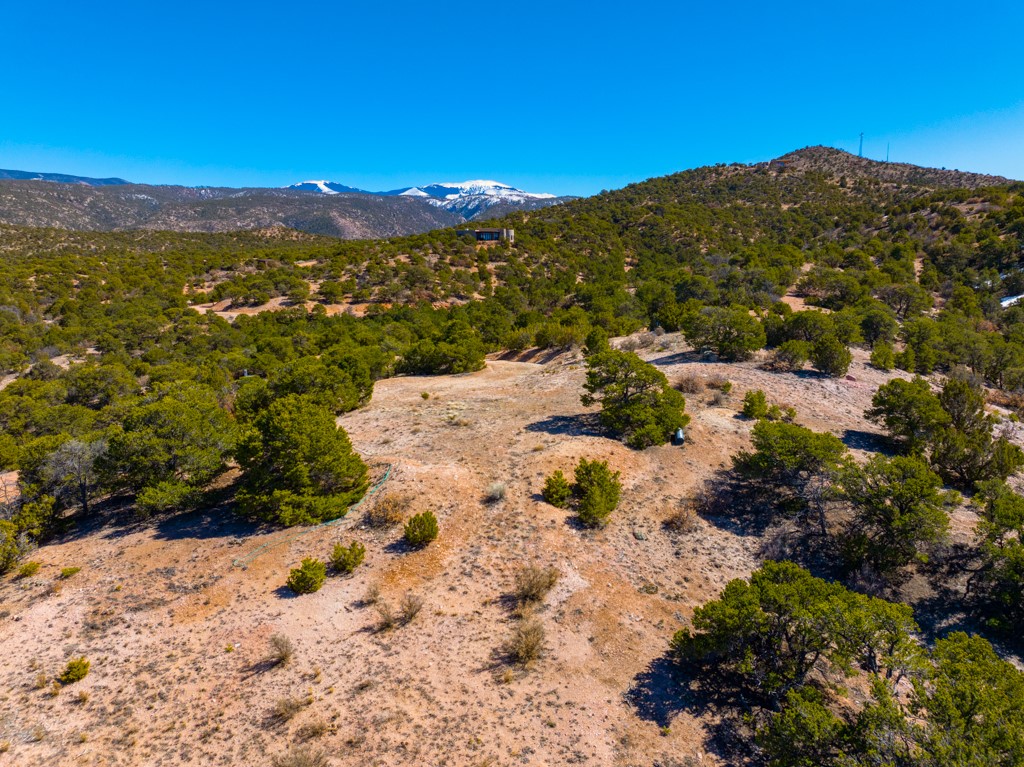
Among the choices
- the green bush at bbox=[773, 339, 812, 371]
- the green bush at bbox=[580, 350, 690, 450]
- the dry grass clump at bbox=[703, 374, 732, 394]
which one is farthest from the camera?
the green bush at bbox=[773, 339, 812, 371]

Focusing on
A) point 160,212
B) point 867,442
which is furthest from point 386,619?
point 160,212

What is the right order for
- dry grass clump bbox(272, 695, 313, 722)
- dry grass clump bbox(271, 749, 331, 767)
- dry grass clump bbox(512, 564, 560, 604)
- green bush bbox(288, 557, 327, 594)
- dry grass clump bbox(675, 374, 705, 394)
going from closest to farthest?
dry grass clump bbox(271, 749, 331, 767) → dry grass clump bbox(272, 695, 313, 722) → dry grass clump bbox(512, 564, 560, 604) → green bush bbox(288, 557, 327, 594) → dry grass clump bbox(675, 374, 705, 394)

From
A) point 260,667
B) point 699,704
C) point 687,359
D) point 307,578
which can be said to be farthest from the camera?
point 687,359

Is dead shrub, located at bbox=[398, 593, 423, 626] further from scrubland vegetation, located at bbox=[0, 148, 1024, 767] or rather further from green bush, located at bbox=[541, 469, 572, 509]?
green bush, located at bbox=[541, 469, 572, 509]

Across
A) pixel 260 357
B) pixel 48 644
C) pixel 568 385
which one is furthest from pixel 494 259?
pixel 48 644

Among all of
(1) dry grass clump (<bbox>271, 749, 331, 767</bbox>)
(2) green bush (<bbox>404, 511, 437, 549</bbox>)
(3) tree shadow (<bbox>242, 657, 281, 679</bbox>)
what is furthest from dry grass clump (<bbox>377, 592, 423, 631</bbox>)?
(1) dry grass clump (<bbox>271, 749, 331, 767</bbox>)

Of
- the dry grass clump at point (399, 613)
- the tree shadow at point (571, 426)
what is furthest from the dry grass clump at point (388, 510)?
the tree shadow at point (571, 426)

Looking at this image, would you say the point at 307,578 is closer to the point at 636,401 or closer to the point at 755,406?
the point at 636,401
